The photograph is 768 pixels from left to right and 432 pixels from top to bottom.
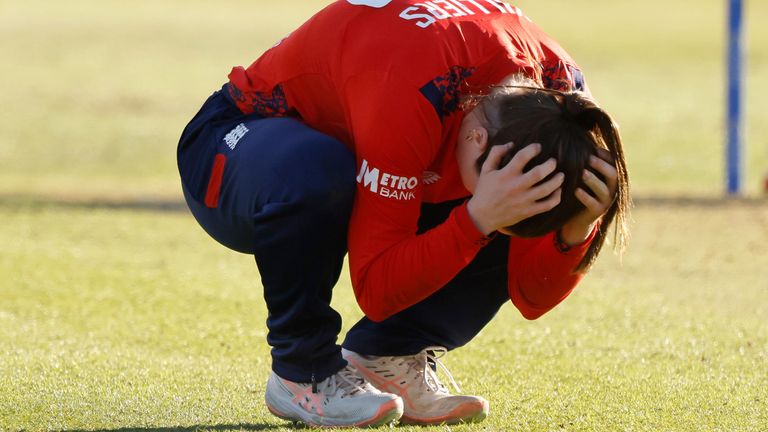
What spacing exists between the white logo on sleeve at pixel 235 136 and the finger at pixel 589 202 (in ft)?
3.06

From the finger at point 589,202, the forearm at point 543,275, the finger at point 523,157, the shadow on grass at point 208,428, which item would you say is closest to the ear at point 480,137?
the finger at point 523,157

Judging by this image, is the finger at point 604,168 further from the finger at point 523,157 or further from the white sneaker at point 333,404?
the white sneaker at point 333,404

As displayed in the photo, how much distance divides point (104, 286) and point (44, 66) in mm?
10672

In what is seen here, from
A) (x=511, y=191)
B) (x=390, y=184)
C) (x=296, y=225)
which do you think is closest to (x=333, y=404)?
(x=296, y=225)

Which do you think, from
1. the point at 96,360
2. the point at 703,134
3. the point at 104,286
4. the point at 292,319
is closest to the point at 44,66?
the point at 703,134

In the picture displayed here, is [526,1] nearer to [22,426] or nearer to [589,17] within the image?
[589,17]

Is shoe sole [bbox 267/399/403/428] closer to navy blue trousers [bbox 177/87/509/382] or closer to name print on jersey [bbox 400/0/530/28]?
navy blue trousers [bbox 177/87/509/382]

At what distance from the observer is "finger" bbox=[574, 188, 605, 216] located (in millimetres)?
2708

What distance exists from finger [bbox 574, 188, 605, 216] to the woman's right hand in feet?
0.18

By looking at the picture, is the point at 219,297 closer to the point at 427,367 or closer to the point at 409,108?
the point at 427,367

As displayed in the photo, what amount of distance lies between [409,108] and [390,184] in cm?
18

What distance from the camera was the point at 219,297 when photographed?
5051 millimetres

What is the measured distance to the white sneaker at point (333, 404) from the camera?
298 centimetres

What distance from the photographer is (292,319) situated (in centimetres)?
291
